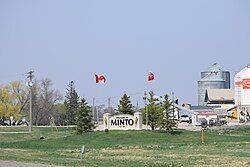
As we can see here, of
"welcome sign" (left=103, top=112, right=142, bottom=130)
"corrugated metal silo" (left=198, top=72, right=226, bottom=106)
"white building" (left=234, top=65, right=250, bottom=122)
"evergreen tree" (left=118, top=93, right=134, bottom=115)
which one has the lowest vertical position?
"welcome sign" (left=103, top=112, right=142, bottom=130)

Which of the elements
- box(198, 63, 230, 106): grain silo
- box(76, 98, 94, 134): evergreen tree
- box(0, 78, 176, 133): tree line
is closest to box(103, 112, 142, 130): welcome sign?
box(76, 98, 94, 134): evergreen tree

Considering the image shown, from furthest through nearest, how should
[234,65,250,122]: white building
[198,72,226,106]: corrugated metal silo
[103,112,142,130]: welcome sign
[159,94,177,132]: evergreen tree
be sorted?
[198,72,226,106]: corrugated metal silo, [234,65,250,122]: white building, [103,112,142,130]: welcome sign, [159,94,177,132]: evergreen tree

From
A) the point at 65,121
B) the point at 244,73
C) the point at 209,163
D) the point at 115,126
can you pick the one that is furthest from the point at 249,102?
the point at 209,163

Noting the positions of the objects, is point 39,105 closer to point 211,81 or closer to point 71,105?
point 71,105

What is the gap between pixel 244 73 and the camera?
103 m

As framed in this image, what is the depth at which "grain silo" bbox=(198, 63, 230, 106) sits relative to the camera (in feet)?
575

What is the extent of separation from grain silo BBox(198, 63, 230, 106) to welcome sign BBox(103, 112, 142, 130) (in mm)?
115497

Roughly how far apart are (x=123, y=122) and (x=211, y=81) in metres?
119

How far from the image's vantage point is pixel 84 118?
59844mm

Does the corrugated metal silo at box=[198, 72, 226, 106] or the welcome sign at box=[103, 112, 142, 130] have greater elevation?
the corrugated metal silo at box=[198, 72, 226, 106]

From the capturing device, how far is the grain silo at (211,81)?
175250mm

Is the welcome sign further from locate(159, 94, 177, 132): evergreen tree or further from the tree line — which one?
the tree line

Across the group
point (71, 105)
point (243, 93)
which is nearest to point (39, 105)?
point (71, 105)

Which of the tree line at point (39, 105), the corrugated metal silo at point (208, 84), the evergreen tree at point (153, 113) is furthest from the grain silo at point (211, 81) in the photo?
the evergreen tree at point (153, 113)
